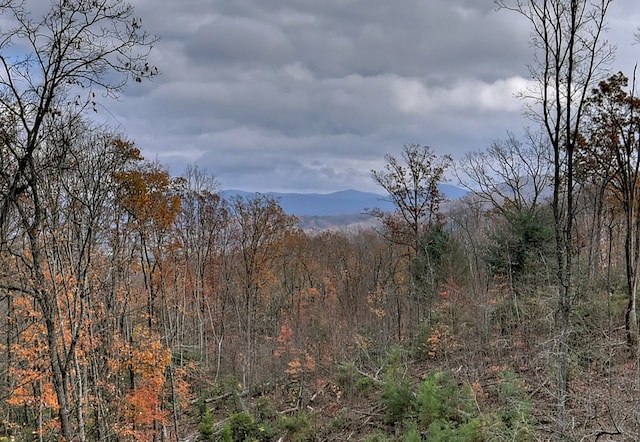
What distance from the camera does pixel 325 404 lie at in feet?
47.5

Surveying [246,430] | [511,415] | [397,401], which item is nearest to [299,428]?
[246,430]

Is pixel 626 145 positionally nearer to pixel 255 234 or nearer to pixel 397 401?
pixel 397 401

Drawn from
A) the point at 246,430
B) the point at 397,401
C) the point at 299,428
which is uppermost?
the point at 397,401

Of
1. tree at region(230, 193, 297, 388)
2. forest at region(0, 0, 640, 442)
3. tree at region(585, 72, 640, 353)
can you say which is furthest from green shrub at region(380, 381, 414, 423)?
tree at region(230, 193, 297, 388)

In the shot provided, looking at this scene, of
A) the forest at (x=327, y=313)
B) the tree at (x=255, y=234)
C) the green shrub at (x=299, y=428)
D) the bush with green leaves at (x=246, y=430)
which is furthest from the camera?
the tree at (x=255, y=234)

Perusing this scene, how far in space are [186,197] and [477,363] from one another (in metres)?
18.1

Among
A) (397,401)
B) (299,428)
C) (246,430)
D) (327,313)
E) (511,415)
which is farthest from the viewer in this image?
(327,313)

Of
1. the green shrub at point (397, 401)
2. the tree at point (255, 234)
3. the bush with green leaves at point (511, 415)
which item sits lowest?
the green shrub at point (397, 401)

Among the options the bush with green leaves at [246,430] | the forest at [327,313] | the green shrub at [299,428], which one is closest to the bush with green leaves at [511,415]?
the forest at [327,313]

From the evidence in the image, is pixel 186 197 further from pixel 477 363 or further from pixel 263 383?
pixel 477 363

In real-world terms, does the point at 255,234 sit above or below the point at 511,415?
above

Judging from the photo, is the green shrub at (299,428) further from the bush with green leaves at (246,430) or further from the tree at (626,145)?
the tree at (626,145)

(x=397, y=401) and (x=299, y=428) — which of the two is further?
(x=299, y=428)

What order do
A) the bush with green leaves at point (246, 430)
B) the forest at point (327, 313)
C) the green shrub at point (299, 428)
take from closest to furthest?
the forest at point (327, 313) < the green shrub at point (299, 428) < the bush with green leaves at point (246, 430)
